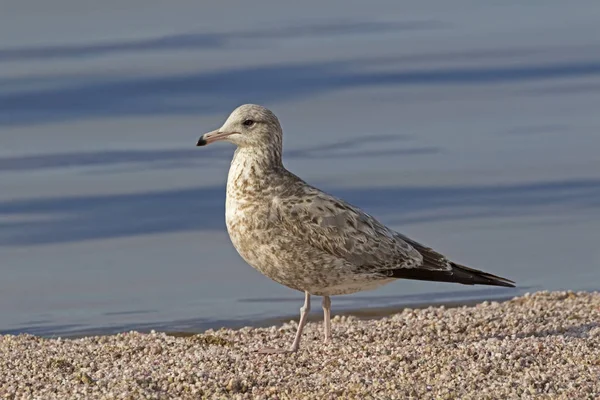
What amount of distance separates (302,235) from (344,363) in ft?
4.20

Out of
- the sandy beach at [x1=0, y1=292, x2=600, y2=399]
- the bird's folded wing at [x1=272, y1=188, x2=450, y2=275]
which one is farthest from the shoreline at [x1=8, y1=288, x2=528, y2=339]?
the bird's folded wing at [x1=272, y1=188, x2=450, y2=275]

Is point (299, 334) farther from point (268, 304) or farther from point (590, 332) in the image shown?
point (268, 304)

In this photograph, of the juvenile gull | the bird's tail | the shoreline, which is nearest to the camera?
the juvenile gull

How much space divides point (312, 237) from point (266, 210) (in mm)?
389

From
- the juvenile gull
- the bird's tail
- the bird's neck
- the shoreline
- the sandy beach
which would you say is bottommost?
the sandy beach

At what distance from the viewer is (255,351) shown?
380 inches

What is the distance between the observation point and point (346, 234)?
1005 cm

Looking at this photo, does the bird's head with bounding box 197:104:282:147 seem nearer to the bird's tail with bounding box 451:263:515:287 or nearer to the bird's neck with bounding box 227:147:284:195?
the bird's neck with bounding box 227:147:284:195

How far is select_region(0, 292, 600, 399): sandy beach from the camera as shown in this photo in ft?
26.4

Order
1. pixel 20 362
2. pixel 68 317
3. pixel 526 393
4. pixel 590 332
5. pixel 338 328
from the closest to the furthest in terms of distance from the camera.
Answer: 1. pixel 526 393
2. pixel 20 362
3. pixel 590 332
4. pixel 338 328
5. pixel 68 317

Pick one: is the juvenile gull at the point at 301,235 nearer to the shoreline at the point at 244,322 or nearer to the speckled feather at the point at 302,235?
the speckled feather at the point at 302,235

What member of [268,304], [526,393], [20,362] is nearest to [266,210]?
[20,362]

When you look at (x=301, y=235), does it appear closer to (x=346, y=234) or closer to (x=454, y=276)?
(x=346, y=234)

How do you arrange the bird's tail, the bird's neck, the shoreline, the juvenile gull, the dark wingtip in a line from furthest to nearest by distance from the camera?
the shoreline, the bird's tail, the dark wingtip, the bird's neck, the juvenile gull
